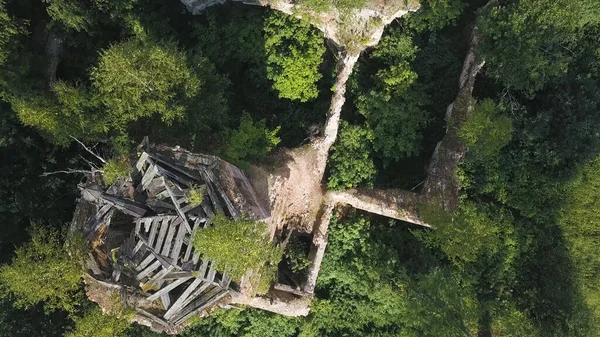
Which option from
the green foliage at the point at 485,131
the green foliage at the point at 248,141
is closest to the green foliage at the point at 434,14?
the green foliage at the point at 485,131

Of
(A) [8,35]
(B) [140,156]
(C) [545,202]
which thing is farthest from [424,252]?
(A) [8,35]

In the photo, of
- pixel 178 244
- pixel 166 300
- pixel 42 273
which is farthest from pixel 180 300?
pixel 42 273

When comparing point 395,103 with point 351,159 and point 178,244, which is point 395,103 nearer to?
point 351,159

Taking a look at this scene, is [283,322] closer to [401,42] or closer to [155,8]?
[401,42]

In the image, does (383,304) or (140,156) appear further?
(383,304)

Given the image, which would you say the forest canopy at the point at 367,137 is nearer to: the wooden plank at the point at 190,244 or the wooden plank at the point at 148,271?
the wooden plank at the point at 148,271

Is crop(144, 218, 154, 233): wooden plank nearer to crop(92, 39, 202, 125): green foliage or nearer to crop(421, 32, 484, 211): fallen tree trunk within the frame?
crop(92, 39, 202, 125): green foliage
